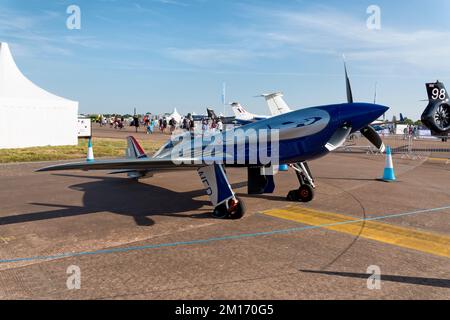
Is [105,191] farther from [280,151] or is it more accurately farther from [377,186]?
[377,186]

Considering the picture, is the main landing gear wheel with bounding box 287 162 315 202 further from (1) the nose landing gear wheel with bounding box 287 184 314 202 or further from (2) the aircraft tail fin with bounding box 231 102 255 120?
(2) the aircraft tail fin with bounding box 231 102 255 120

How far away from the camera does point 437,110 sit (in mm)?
21484

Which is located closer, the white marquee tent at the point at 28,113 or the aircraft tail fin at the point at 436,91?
the white marquee tent at the point at 28,113

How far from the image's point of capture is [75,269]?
3900 mm

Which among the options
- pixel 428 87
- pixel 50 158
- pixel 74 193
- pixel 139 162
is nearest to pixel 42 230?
pixel 139 162

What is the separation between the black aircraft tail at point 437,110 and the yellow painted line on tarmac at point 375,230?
1891 centimetres

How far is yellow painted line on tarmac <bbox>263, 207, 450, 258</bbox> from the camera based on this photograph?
478cm

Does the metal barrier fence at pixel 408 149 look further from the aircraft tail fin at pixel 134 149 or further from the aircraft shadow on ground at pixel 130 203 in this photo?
the aircraft shadow on ground at pixel 130 203

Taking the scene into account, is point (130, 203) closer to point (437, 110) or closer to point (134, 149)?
point (134, 149)

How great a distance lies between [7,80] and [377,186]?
19.7 metres

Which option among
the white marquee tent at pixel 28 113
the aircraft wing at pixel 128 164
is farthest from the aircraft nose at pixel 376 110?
the white marquee tent at pixel 28 113

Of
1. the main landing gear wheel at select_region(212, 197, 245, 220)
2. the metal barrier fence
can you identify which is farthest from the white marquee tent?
the metal barrier fence

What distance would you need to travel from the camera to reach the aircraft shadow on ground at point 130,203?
6.30m

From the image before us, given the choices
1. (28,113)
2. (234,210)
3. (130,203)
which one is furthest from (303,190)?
(28,113)
